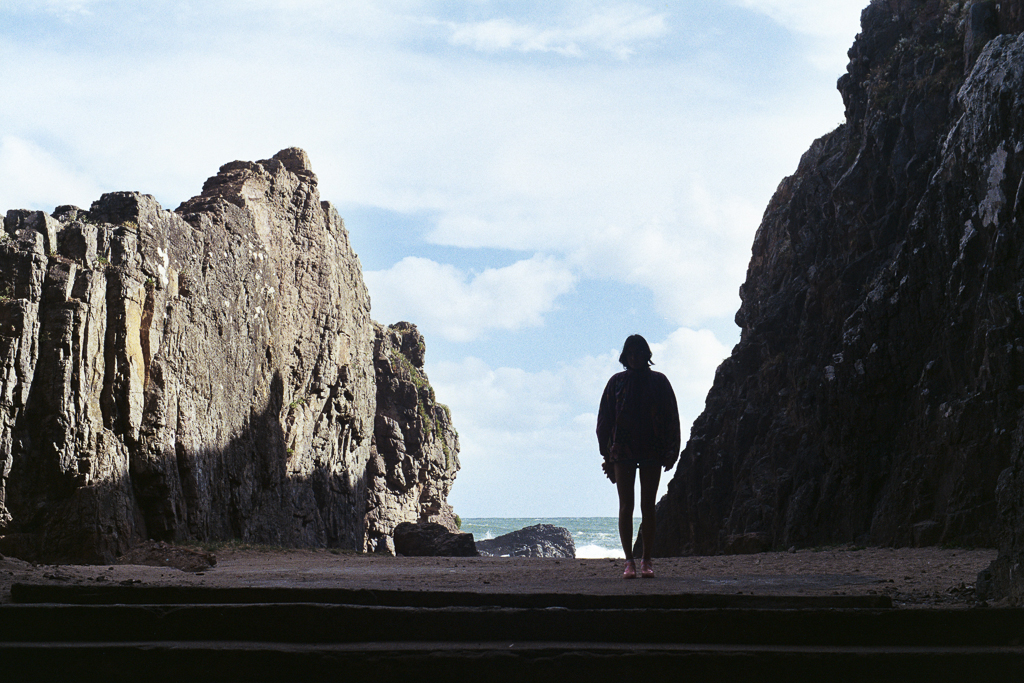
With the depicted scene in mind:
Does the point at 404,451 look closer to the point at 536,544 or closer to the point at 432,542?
the point at 536,544

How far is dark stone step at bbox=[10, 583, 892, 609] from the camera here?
156 inches

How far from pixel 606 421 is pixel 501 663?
3743mm

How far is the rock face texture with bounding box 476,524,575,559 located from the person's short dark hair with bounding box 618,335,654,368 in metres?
48.0

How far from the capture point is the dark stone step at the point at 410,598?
13.0 feet

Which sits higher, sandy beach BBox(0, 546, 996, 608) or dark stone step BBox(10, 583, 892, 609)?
dark stone step BBox(10, 583, 892, 609)

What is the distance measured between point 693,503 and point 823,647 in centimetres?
2287

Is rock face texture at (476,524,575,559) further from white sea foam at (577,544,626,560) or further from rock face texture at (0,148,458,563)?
rock face texture at (0,148,458,563)

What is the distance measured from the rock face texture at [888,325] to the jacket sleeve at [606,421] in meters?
4.91

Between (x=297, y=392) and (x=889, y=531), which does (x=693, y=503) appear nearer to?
(x=889, y=531)

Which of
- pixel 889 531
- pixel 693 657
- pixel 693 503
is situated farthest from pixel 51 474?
pixel 693 503

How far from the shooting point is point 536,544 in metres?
54.6

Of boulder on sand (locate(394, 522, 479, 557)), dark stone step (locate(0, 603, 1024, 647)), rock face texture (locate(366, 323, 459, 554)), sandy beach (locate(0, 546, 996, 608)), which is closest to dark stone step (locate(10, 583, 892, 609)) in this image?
sandy beach (locate(0, 546, 996, 608))

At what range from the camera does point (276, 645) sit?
10.9ft

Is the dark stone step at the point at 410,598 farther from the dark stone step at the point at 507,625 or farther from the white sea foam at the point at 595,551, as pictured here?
the white sea foam at the point at 595,551
